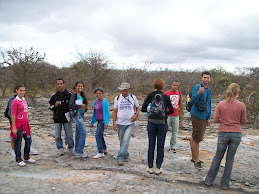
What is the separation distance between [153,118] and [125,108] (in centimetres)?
92

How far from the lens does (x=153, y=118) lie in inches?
169

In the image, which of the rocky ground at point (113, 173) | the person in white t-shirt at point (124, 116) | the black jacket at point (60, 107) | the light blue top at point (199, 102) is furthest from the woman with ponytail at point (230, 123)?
the black jacket at point (60, 107)

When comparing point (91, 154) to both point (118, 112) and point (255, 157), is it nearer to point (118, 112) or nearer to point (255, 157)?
point (118, 112)

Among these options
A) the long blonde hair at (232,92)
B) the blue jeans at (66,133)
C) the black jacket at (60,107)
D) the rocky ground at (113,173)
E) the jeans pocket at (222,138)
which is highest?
the long blonde hair at (232,92)

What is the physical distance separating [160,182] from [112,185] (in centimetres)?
88

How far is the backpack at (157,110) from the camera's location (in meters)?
4.26

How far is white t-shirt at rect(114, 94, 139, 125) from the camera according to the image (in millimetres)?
4992

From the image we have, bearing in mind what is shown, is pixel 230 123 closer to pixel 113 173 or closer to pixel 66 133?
pixel 113 173

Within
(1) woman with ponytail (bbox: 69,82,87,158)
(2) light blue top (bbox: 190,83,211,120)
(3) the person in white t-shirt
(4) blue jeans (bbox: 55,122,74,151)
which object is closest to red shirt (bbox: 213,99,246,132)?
(2) light blue top (bbox: 190,83,211,120)

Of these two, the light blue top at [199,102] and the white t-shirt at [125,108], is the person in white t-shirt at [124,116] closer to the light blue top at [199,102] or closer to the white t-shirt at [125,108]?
the white t-shirt at [125,108]

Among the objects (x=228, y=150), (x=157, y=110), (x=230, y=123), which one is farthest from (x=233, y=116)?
(x=157, y=110)

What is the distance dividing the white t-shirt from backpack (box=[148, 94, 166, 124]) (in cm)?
78

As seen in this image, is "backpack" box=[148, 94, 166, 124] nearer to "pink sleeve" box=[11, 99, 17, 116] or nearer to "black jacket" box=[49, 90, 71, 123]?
"black jacket" box=[49, 90, 71, 123]

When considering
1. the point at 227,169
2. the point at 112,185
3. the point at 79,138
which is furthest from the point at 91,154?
the point at 227,169
